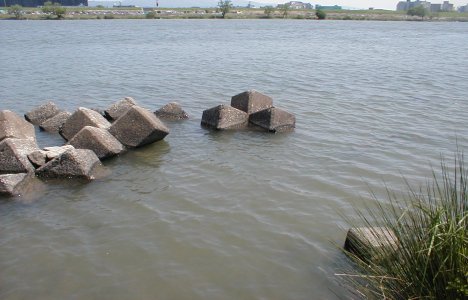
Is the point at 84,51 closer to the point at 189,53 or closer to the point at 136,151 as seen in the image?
the point at 189,53

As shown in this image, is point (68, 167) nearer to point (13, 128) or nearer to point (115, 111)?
point (13, 128)

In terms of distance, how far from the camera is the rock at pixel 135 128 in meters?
11.6

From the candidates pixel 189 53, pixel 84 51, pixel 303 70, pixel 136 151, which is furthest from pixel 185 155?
pixel 84 51

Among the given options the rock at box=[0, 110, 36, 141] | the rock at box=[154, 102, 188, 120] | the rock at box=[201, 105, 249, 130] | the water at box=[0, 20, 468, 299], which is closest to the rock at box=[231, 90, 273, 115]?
the rock at box=[201, 105, 249, 130]

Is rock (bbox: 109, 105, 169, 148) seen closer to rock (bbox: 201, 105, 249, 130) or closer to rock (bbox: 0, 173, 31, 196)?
rock (bbox: 201, 105, 249, 130)

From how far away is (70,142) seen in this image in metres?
10.8

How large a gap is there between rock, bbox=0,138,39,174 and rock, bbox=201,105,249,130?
17.1 ft

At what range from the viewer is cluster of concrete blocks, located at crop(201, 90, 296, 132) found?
43.9 feet

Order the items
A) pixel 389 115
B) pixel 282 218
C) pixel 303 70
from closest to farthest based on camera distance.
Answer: pixel 282 218 → pixel 389 115 → pixel 303 70

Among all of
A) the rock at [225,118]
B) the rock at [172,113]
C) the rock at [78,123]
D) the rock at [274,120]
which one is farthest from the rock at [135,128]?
the rock at [274,120]

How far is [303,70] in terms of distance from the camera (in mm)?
26016

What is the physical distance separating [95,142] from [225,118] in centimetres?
404

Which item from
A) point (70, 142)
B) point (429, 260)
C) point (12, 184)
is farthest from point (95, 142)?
point (429, 260)

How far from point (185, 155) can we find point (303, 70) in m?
16.0
